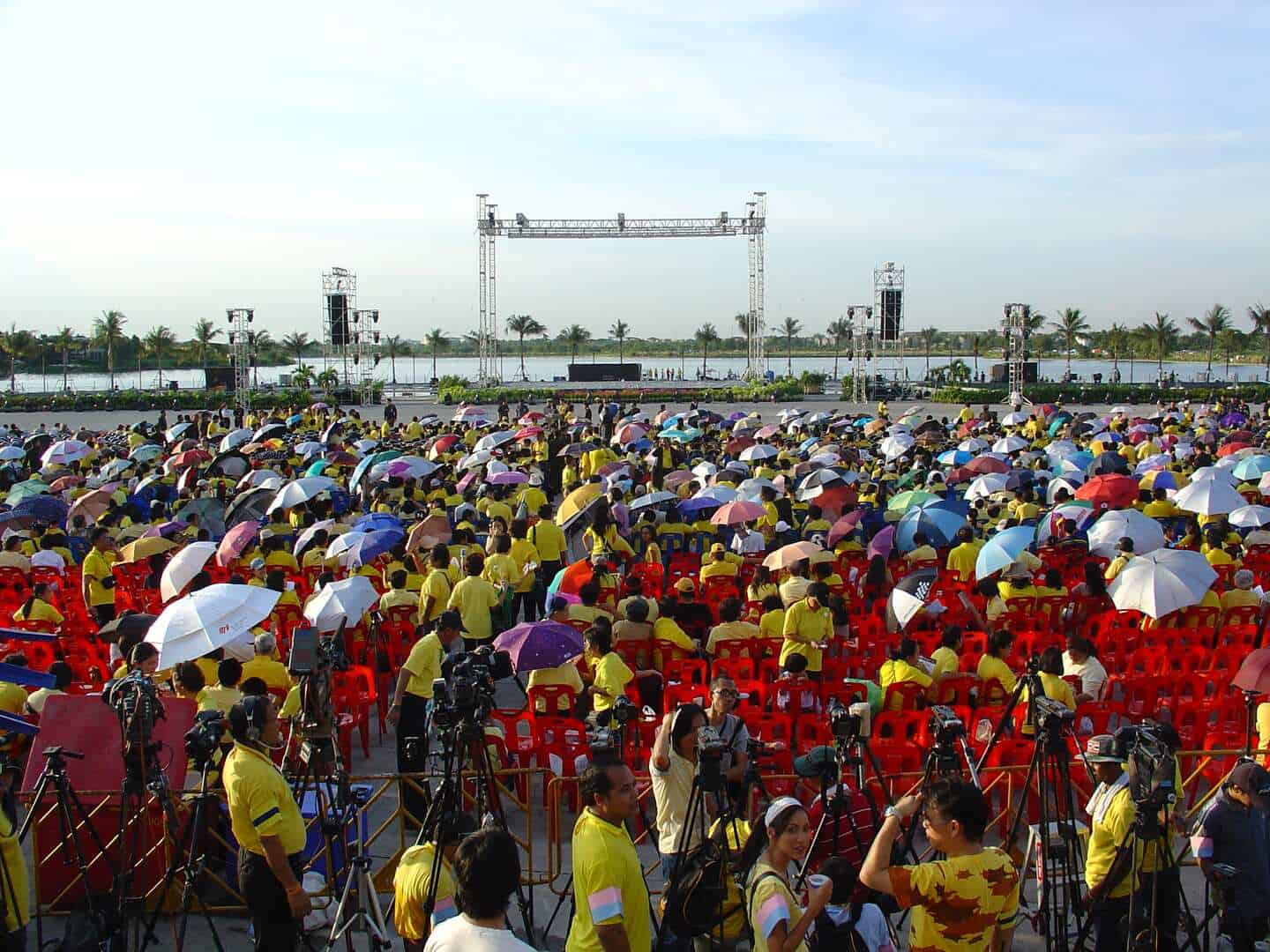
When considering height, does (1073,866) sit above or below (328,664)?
below

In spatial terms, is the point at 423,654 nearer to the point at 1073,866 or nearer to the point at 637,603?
the point at 637,603

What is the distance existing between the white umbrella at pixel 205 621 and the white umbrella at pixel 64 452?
14640 millimetres

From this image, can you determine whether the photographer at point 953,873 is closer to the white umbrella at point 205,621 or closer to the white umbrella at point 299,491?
the white umbrella at point 205,621

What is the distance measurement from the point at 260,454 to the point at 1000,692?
1535cm

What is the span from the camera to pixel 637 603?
8.76 meters

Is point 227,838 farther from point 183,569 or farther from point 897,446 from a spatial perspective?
point 897,446

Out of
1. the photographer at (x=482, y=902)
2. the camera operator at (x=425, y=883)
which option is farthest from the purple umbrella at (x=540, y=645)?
the photographer at (x=482, y=902)

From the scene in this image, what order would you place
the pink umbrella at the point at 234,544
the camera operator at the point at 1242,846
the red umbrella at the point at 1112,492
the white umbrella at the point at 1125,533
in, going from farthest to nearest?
1. the red umbrella at the point at 1112,492
2. the pink umbrella at the point at 234,544
3. the white umbrella at the point at 1125,533
4. the camera operator at the point at 1242,846

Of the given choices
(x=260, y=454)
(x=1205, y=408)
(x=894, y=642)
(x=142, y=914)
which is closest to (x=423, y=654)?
(x=142, y=914)

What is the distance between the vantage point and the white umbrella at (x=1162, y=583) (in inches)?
350

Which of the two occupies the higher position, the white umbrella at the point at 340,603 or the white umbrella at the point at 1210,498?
the white umbrella at the point at 1210,498

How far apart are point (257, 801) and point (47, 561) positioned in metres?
8.50

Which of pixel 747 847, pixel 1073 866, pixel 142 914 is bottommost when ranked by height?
pixel 142 914

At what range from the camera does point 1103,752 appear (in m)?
4.92
